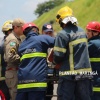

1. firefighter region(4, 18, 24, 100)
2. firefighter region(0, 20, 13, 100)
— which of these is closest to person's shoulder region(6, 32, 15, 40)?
firefighter region(4, 18, 24, 100)

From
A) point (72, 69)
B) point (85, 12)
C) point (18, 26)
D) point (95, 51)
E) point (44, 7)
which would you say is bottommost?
point (72, 69)

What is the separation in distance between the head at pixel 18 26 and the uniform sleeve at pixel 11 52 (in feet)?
0.72

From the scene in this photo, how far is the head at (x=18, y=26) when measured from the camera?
7.16 metres

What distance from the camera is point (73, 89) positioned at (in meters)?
6.43

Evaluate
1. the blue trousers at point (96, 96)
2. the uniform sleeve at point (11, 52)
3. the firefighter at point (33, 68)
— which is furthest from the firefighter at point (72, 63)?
the uniform sleeve at point (11, 52)

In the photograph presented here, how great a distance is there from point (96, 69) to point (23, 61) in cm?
120

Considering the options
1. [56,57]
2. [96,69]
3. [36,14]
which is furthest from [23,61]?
[36,14]

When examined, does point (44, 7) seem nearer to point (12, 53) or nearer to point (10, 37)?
point (10, 37)

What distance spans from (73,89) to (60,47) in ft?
2.16

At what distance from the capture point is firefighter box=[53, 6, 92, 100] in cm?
636

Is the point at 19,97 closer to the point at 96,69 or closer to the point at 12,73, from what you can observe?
the point at 12,73

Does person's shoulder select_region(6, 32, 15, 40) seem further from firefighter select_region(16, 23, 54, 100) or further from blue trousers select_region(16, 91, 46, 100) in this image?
blue trousers select_region(16, 91, 46, 100)

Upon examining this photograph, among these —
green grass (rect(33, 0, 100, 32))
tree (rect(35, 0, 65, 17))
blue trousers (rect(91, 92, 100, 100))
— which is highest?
tree (rect(35, 0, 65, 17))

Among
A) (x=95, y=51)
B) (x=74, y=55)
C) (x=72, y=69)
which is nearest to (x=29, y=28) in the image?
(x=74, y=55)
